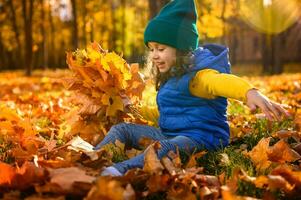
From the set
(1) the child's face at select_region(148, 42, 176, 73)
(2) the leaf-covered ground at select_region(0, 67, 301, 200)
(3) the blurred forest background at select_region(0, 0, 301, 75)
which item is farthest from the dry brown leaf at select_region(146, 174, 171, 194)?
(3) the blurred forest background at select_region(0, 0, 301, 75)

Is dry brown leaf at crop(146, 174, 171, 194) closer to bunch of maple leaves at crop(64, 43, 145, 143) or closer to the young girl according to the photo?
the young girl

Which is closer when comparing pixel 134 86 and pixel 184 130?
pixel 184 130

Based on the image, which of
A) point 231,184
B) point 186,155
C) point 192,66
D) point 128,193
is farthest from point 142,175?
point 192,66

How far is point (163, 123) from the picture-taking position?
10.6ft

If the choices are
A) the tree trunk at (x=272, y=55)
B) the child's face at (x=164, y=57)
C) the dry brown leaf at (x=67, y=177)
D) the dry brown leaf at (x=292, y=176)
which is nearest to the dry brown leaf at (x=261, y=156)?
the dry brown leaf at (x=292, y=176)

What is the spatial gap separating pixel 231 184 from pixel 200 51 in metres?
1.40

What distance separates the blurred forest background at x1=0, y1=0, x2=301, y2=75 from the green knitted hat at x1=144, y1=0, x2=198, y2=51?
8.07 meters

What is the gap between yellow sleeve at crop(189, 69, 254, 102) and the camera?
2.58 meters

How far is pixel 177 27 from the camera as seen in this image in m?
3.17

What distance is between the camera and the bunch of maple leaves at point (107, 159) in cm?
190

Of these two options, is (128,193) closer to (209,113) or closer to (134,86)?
(209,113)

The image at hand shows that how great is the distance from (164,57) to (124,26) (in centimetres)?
3088

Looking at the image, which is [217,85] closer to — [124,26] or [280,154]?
[280,154]

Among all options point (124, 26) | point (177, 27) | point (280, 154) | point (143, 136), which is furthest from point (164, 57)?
point (124, 26)
